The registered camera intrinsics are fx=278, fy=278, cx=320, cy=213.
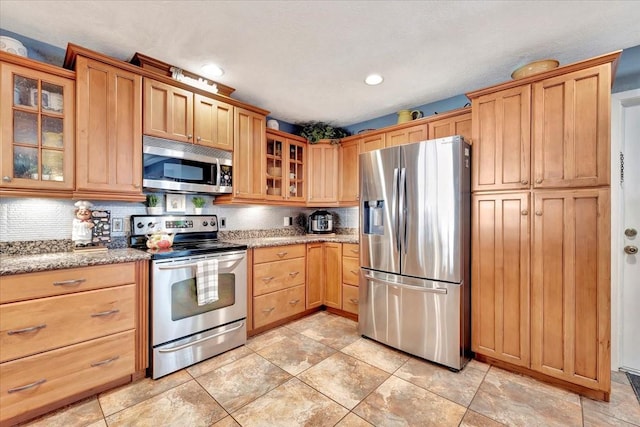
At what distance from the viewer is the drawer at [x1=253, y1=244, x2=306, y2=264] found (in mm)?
2809

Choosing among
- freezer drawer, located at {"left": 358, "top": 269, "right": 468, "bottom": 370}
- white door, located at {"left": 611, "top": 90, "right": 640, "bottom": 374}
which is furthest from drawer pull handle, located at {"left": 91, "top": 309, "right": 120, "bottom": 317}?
white door, located at {"left": 611, "top": 90, "right": 640, "bottom": 374}

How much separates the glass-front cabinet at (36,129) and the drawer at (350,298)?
2.65 metres

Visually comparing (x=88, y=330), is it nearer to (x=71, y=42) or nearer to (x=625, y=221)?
(x=71, y=42)

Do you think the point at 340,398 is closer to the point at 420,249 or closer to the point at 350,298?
the point at 420,249

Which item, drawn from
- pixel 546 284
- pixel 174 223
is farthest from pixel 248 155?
pixel 546 284

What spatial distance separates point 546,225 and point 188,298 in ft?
8.99

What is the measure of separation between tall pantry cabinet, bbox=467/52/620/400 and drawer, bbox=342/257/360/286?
1.21 metres

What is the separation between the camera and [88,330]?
1781mm

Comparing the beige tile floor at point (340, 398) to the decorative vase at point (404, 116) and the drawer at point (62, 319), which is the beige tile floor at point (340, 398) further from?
the decorative vase at point (404, 116)

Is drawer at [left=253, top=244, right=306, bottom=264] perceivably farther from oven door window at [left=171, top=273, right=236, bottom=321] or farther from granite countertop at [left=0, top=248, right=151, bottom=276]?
granite countertop at [left=0, top=248, right=151, bottom=276]

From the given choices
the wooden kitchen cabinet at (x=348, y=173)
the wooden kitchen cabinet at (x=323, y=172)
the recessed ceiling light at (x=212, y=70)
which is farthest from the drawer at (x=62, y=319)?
the wooden kitchen cabinet at (x=348, y=173)

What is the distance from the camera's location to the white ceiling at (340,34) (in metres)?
1.69

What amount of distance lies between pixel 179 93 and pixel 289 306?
7.70 ft

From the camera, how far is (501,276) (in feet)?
7.10
